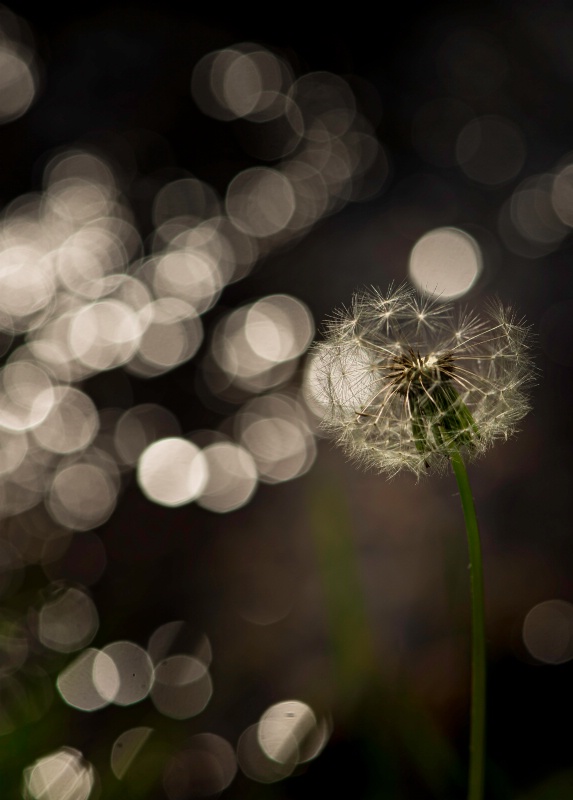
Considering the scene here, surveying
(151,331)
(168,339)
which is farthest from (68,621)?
(151,331)

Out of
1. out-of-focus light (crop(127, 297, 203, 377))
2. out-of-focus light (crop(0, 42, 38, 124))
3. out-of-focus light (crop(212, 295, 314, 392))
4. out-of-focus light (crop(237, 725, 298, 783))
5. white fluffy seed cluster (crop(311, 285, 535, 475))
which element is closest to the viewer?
white fluffy seed cluster (crop(311, 285, 535, 475))

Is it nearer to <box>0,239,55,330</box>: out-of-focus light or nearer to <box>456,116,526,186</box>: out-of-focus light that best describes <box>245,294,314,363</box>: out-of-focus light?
<box>456,116,526,186</box>: out-of-focus light

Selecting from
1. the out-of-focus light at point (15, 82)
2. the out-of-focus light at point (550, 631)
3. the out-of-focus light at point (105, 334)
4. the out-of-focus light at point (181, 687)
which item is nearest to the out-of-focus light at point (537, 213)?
the out-of-focus light at point (550, 631)

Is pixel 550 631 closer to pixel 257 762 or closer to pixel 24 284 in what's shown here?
pixel 257 762

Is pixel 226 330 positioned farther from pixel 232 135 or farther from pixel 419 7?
pixel 419 7

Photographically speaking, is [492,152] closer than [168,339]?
Yes

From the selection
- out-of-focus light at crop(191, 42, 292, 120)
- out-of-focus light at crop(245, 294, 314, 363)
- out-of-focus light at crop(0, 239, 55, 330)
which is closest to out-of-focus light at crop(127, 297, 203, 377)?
out-of-focus light at crop(245, 294, 314, 363)
